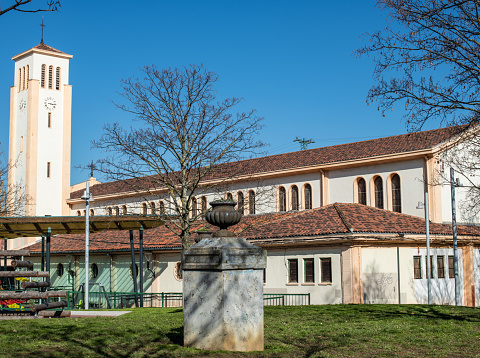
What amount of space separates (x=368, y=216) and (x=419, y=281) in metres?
4.14

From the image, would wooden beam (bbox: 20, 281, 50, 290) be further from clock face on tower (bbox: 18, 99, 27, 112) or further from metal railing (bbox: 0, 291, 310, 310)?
clock face on tower (bbox: 18, 99, 27, 112)

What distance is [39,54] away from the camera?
61.3 meters

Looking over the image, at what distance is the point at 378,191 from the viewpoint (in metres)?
37.5

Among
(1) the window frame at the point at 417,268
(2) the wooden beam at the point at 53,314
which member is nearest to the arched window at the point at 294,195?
(1) the window frame at the point at 417,268

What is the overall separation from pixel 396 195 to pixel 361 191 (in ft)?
8.10

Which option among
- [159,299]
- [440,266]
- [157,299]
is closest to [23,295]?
[159,299]

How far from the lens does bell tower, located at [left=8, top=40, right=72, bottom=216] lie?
196 ft

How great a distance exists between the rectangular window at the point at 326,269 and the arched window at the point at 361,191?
8.45 m

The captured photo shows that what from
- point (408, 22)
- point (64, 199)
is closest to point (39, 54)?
point (64, 199)

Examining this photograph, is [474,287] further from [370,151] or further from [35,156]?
[35,156]

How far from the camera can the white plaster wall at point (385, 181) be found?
3531 cm

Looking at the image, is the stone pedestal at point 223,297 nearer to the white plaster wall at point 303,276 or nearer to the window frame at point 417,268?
the white plaster wall at point 303,276

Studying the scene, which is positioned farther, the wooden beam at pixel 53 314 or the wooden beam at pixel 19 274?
the wooden beam at pixel 19 274

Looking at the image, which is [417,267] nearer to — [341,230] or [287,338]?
[341,230]
